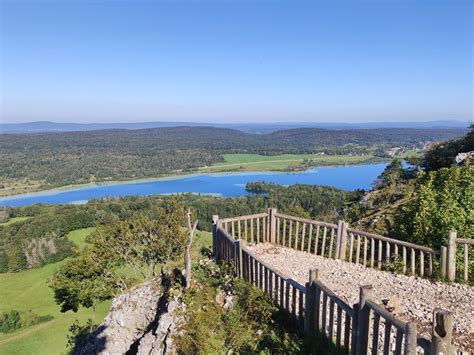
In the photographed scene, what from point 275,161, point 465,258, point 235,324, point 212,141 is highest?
point 465,258

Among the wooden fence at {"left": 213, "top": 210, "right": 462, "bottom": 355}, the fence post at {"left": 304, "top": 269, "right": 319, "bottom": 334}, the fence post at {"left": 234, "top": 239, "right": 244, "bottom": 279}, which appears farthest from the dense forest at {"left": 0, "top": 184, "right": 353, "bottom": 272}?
the fence post at {"left": 304, "top": 269, "right": 319, "bottom": 334}

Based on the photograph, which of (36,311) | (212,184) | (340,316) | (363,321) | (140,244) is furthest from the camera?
(212,184)

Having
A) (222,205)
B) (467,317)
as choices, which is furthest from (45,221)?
(467,317)

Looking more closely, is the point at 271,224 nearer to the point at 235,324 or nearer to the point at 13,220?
the point at 235,324

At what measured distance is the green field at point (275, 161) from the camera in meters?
115

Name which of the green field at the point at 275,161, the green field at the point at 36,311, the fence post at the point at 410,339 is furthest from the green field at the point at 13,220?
the fence post at the point at 410,339

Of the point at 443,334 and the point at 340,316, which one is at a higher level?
the point at 443,334

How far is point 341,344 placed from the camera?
4148 millimetres

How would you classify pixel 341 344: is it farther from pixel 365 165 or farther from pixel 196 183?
pixel 365 165

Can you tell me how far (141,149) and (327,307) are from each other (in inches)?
5844

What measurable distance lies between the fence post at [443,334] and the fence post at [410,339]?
0.14 meters

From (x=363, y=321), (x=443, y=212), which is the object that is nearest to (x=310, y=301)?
(x=363, y=321)

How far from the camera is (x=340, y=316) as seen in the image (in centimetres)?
396

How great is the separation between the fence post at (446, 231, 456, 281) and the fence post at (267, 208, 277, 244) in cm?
376
